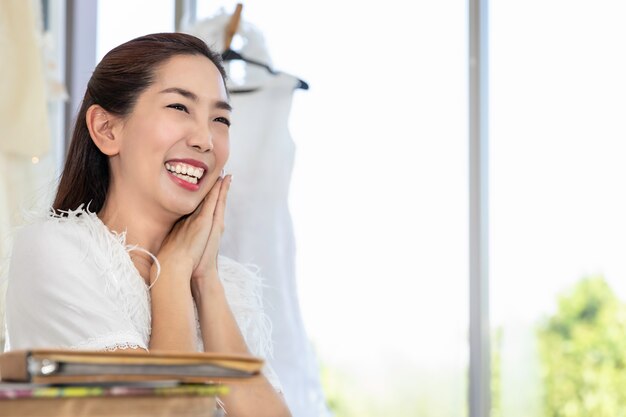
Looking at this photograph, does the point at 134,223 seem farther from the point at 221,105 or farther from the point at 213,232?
the point at 221,105

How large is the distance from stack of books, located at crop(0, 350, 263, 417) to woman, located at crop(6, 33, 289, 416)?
70 cm

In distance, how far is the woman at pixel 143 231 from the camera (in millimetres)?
1486

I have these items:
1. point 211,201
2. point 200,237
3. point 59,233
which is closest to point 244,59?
point 211,201

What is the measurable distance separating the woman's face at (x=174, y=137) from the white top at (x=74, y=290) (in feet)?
0.34

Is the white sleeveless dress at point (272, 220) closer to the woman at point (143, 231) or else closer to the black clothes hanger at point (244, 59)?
the black clothes hanger at point (244, 59)

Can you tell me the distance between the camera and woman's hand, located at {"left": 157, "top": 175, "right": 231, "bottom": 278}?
64.7 inches

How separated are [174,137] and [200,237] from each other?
0.60 feet

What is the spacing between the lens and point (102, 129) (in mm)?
1712

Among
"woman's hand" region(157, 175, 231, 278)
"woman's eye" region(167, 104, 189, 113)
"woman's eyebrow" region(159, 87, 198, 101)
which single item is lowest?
"woman's hand" region(157, 175, 231, 278)

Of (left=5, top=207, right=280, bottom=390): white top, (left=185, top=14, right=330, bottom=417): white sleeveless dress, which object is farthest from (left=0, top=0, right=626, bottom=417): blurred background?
(left=5, top=207, right=280, bottom=390): white top

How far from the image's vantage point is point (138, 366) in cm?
74

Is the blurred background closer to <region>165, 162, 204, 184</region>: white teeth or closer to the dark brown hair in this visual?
the dark brown hair

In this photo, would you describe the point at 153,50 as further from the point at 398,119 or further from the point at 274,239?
the point at 398,119

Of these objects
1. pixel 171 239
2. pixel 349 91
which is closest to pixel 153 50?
pixel 171 239
